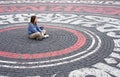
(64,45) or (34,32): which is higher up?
(34,32)

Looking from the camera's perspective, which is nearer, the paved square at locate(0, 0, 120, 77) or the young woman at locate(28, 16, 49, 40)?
the paved square at locate(0, 0, 120, 77)

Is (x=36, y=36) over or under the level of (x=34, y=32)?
under

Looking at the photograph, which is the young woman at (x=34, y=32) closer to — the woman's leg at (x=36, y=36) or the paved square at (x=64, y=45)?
the woman's leg at (x=36, y=36)

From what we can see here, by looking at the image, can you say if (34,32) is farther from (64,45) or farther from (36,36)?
(64,45)

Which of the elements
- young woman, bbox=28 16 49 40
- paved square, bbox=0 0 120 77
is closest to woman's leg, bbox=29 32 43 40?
young woman, bbox=28 16 49 40

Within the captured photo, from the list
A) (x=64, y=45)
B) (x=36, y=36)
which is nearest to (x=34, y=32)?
(x=36, y=36)

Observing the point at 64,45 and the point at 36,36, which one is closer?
the point at 64,45

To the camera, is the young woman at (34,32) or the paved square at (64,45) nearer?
the paved square at (64,45)

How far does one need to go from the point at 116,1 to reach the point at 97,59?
13.8 metres

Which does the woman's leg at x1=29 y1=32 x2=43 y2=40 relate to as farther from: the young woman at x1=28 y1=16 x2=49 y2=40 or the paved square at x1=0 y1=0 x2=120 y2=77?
the paved square at x1=0 y1=0 x2=120 y2=77

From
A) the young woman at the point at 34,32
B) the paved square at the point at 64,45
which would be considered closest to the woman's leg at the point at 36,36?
the young woman at the point at 34,32

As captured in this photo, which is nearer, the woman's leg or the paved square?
the paved square

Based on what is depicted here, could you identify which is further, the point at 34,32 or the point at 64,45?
the point at 34,32

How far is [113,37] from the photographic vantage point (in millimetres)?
11578
